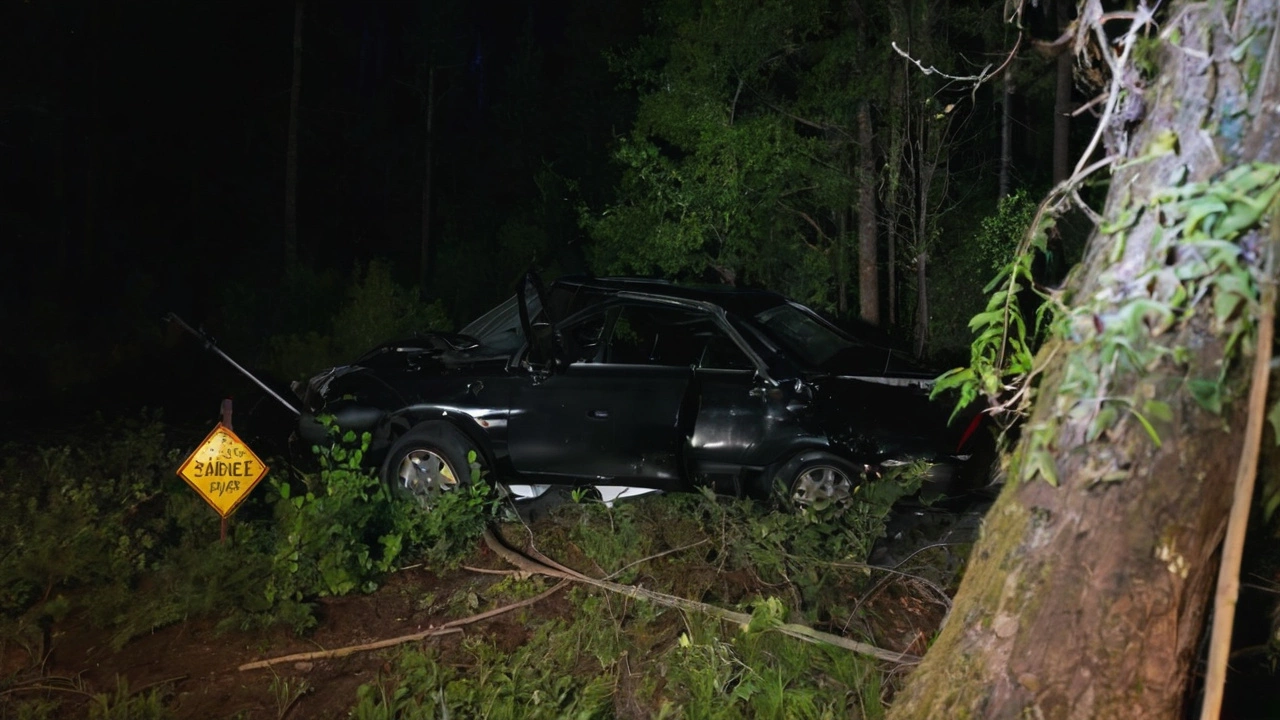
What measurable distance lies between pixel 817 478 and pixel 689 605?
1884mm

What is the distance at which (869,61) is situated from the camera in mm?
14531

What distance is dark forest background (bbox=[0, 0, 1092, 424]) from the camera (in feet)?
46.7

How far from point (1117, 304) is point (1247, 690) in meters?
2.22

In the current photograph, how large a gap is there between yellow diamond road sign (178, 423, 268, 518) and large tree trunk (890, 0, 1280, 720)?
4.68 meters

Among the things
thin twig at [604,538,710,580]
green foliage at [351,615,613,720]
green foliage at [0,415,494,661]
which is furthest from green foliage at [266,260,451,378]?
green foliage at [351,615,613,720]

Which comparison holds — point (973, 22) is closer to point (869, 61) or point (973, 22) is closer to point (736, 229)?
point (869, 61)

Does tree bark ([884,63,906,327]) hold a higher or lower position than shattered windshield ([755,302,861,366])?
higher

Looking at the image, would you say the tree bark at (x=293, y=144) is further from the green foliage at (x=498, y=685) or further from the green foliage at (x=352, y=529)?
the green foliage at (x=498, y=685)

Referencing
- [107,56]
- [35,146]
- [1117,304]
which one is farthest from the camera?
[35,146]

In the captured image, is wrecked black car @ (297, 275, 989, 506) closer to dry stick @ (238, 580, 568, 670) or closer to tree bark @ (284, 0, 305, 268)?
dry stick @ (238, 580, 568, 670)

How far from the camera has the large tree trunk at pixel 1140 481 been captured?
3.08m

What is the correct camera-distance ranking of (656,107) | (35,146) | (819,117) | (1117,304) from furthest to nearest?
(35,146)
(819,117)
(656,107)
(1117,304)

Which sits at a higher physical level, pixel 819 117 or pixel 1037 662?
pixel 819 117

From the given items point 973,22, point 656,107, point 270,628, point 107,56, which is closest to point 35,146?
point 107,56
